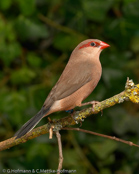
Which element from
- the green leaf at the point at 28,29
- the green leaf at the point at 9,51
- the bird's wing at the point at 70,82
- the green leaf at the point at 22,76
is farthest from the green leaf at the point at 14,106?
the bird's wing at the point at 70,82

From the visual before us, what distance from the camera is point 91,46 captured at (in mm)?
2262

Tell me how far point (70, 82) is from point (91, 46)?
36 centimetres

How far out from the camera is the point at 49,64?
3.45m

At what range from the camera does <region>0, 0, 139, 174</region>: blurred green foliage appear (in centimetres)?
313

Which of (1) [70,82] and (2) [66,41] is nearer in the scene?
(1) [70,82]

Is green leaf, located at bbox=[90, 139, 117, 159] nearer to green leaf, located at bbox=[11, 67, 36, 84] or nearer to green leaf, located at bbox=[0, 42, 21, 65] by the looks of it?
green leaf, located at bbox=[11, 67, 36, 84]

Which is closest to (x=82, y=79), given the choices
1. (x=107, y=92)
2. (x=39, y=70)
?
(x=107, y=92)

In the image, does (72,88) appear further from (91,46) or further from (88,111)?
(91,46)

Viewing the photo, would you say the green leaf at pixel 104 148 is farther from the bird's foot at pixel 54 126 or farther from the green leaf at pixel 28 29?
the bird's foot at pixel 54 126

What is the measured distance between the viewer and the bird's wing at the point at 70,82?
78.6 inches

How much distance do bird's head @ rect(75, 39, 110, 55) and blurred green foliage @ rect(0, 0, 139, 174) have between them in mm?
880

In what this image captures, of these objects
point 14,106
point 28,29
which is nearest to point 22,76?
point 14,106

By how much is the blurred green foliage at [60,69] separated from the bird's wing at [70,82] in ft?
3.36

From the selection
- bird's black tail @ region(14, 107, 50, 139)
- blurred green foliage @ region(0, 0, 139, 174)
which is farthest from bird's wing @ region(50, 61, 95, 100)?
blurred green foliage @ region(0, 0, 139, 174)
